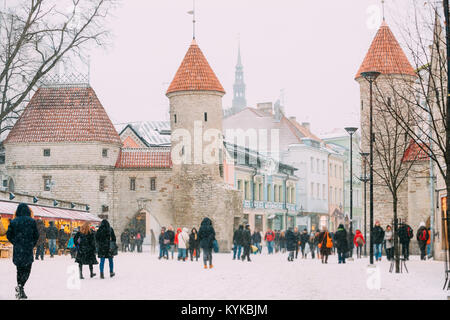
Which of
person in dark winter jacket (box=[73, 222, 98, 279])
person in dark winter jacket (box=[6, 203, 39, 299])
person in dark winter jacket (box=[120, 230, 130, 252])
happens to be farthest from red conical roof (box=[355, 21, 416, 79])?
person in dark winter jacket (box=[6, 203, 39, 299])

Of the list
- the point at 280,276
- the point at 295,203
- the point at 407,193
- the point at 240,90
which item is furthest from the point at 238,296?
the point at 240,90

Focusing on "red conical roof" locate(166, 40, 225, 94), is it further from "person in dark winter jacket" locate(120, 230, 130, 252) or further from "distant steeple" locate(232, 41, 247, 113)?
"distant steeple" locate(232, 41, 247, 113)

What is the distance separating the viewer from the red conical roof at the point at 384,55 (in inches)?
1870

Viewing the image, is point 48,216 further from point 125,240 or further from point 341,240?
point 341,240

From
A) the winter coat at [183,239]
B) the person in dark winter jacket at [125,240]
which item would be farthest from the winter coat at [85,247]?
the person in dark winter jacket at [125,240]

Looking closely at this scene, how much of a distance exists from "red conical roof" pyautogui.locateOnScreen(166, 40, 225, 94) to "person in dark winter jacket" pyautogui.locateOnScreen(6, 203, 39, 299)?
3456 centimetres

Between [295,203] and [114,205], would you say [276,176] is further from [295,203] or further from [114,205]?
[114,205]

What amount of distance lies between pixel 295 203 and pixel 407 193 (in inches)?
1118

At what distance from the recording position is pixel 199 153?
48.7 metres

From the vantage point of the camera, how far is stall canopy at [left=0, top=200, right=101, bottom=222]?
32312mm

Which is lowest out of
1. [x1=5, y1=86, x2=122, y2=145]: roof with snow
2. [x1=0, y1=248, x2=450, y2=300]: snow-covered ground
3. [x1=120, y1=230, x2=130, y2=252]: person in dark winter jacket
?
[x1=0, y1=248, x2=450, y2=300]: snow-covered ground

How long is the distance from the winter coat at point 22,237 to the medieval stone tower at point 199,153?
111 ft

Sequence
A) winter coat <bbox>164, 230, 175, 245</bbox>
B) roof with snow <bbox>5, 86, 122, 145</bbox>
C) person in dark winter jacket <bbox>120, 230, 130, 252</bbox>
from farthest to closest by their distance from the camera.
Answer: roof with snow <bbox>5, 86, 122, 145</bbox>, person in dark winter jacket <bbox>120, 230, 130, 252</bbox>, winter coat <bbox>164, 230, 175, 245</bbox>

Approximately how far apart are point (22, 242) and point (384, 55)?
122 ft
